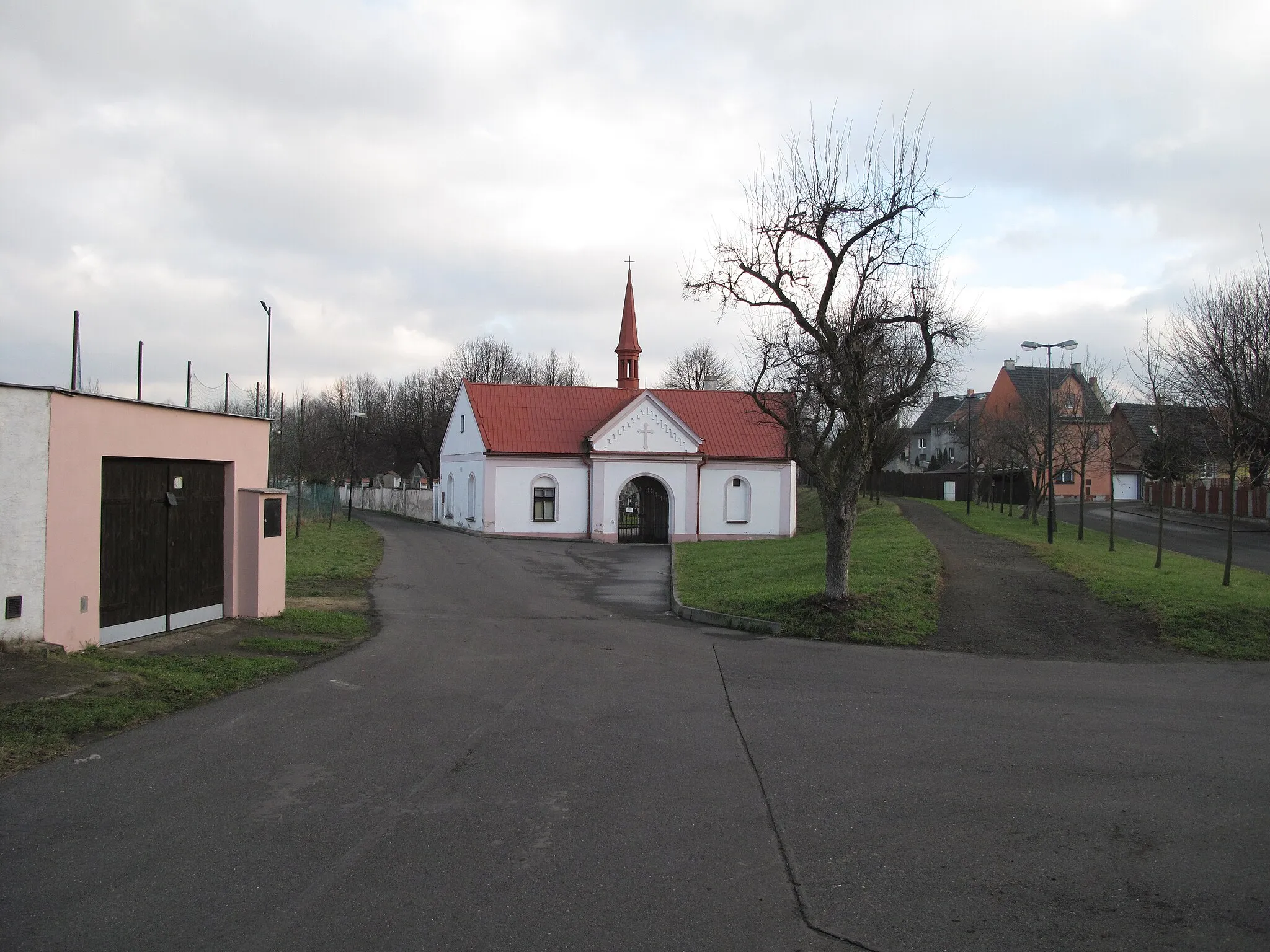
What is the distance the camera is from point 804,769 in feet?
22.9

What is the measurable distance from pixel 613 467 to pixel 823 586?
2187 centimetres

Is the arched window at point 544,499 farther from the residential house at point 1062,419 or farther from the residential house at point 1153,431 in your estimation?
the residential house at point 1153,431

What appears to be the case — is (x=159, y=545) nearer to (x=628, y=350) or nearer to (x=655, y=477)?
(x=655, y=477)

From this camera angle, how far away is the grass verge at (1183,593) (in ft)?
42.4

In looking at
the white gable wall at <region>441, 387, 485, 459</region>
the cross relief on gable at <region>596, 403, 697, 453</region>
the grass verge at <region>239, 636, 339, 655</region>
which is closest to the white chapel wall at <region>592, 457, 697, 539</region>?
the cross relief on gable at <region>596, 403, 697, 453</region>

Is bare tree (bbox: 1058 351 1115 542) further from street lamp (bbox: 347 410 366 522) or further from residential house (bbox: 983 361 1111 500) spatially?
street lamp (bbox: 347 410 366 522)

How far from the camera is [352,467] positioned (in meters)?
50.9

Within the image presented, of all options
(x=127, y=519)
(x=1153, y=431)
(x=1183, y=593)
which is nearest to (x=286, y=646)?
(x=127, y=519)

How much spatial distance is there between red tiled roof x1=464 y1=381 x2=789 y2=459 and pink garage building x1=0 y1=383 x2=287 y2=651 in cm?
2528

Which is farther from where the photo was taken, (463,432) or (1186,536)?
(463,432)

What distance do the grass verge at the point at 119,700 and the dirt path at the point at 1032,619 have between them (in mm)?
9388

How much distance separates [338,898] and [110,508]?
309 inches

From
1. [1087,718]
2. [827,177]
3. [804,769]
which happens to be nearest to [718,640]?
[1087,718]

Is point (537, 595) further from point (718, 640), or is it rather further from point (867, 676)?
point (867, 676)
